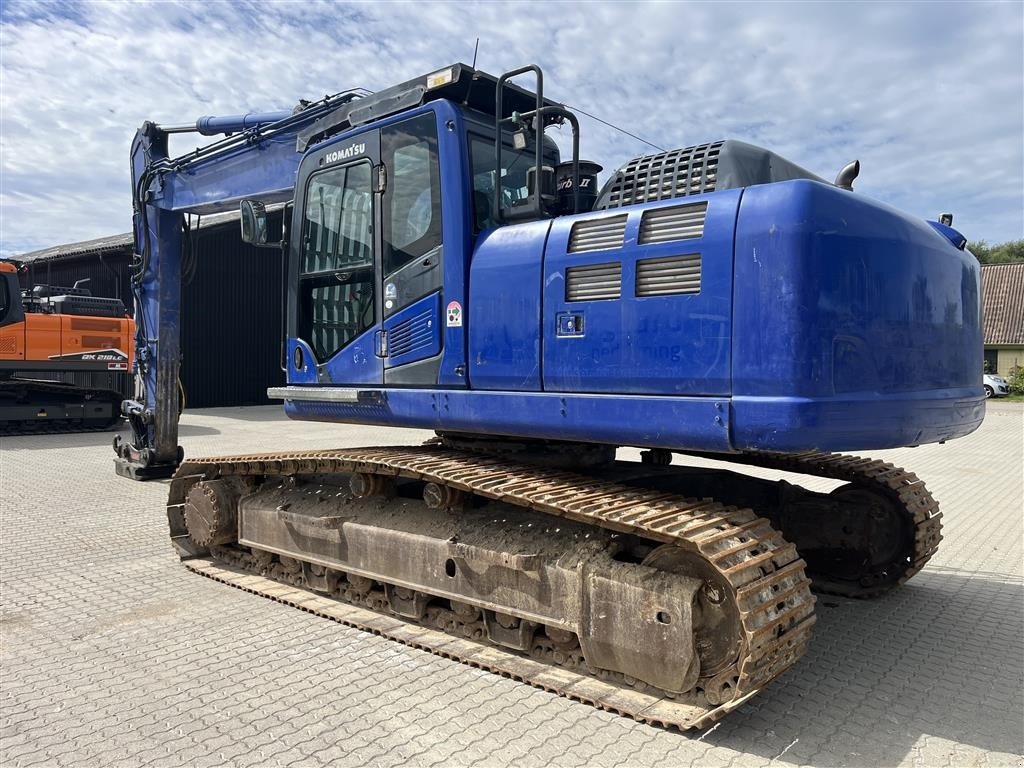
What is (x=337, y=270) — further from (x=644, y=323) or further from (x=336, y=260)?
(x=644, y=323)

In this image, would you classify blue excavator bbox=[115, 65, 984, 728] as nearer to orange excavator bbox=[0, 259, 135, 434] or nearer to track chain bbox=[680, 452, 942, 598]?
track chain bbox=[680, 452, 942, 598]

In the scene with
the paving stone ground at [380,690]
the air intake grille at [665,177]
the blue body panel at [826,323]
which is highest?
the air intake grille at [665,177]

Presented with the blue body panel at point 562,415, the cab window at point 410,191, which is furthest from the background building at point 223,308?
the blue body panel at point 562,415

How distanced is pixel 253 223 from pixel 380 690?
136 inches

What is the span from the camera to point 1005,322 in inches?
1575

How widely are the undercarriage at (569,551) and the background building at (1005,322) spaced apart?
1588 inches

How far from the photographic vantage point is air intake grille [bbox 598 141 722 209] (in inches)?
154

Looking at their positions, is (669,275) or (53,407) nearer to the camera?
(669,275)

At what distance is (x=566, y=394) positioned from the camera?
154 inches

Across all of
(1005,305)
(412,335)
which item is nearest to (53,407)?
(412,335)

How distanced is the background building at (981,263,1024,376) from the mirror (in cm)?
4223

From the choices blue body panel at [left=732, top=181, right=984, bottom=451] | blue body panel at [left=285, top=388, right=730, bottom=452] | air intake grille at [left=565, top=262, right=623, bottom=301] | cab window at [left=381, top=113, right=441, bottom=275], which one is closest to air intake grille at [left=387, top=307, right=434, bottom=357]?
blue body panel at [left=285, top=388, right=730, bottom=452]

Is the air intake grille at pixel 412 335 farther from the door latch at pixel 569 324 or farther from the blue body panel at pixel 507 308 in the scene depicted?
the door latch at pixel 569 324

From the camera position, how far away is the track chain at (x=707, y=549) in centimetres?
319
